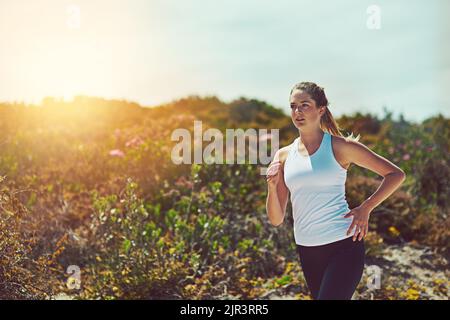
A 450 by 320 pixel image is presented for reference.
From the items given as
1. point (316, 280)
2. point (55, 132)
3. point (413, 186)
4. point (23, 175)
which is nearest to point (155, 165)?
point (23, 175)

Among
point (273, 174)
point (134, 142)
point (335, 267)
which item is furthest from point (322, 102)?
point (134, 142)

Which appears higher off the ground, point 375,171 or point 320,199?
point 375,171

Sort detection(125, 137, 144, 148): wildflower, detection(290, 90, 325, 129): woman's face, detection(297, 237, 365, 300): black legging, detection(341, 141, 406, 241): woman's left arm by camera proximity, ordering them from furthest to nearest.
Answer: detection(125, 137, 144, 148): wildflower < detection(290, 90, 325, 129): woman's face < detection(341, 141, 406, 241): woman's left arm < detection(297, 237, 365, 300): black legging

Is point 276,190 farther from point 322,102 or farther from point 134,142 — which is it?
point 134,142

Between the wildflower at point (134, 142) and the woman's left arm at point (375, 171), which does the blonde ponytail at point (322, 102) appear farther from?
the wildflower at point (134, 142)

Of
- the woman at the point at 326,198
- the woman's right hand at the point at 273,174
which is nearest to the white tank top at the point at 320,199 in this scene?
the woman at the point at 326,198

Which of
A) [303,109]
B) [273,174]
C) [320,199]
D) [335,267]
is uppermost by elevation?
[303,109]

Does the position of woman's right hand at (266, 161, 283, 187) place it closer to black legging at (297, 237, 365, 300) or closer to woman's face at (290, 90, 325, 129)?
woman's face at (290, 90, 325, 129)

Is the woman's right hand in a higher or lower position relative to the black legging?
higher

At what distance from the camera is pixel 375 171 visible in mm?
3453

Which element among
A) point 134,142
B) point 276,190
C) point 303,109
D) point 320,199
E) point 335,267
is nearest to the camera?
point 335,267

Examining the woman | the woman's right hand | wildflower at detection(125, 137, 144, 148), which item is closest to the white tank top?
the woman

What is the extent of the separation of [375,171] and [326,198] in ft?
1.00

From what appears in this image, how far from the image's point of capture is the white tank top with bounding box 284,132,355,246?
3.43 meters
